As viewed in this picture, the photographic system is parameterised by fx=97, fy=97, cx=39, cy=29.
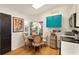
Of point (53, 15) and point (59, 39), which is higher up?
point (53, 15)

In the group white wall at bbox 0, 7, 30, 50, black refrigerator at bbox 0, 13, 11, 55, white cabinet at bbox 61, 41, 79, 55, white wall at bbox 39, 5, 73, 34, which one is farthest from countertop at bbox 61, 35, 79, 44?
black refrigerator at bbox 0, 13, 11, 55

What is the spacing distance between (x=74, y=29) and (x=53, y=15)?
1.75 ft

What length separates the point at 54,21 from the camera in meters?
1.77

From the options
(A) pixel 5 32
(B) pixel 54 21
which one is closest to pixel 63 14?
(B) pixel 54 21

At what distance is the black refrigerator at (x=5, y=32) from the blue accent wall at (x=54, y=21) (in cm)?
71

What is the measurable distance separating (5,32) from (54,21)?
92 centimetres

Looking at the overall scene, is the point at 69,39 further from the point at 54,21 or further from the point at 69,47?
the point at 54,21

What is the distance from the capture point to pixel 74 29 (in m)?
1.90

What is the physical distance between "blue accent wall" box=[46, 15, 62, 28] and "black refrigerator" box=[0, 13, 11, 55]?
2.32 ft
